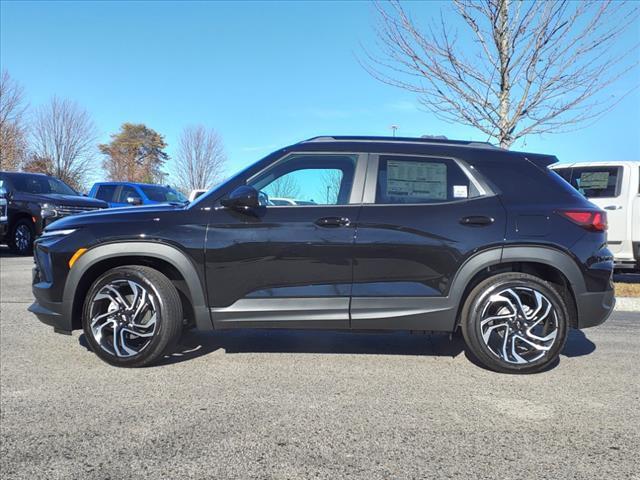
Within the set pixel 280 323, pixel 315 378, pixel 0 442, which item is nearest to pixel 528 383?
pixel 315 378

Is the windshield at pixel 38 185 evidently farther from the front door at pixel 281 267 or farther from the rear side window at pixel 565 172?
the rear side window at pixel 565 172

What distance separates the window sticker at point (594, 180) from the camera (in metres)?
8.30

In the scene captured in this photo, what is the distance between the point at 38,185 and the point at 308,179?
414 inches

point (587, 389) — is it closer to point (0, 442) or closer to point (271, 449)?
point (271, 449)

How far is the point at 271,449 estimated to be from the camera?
261 centimetres

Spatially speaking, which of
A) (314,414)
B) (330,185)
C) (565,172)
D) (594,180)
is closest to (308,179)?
(330,185)

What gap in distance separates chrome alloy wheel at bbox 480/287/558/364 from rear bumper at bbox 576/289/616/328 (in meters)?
0.22

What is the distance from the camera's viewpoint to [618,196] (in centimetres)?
812

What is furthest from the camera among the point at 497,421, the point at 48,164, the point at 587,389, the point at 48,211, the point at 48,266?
the point at 48,164

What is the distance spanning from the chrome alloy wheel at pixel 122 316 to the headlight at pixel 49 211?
878 centimetres

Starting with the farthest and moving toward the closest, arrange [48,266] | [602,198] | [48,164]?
[48,164] → [602,198] → [48,266]

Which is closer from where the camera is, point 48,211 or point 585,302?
point 585,302

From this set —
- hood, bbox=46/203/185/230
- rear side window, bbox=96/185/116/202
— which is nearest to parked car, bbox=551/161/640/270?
hood, bbox=46/203/185/230

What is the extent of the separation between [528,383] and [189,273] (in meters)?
2.69
